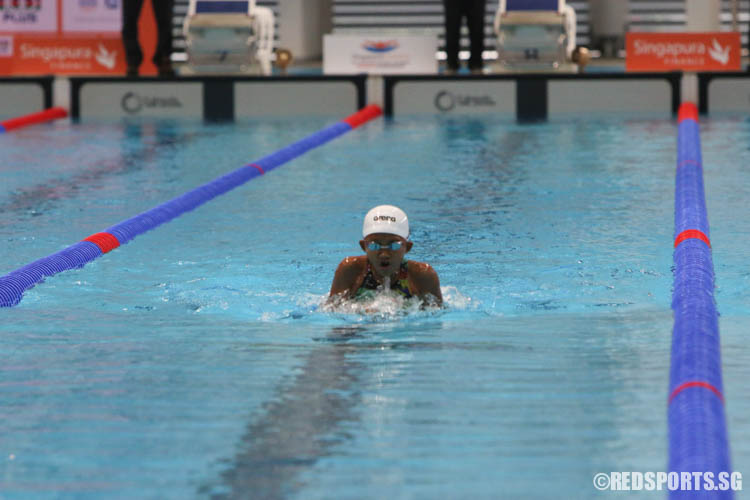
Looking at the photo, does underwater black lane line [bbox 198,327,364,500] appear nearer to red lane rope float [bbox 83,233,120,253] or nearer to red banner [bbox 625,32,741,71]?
red lane rope float [bbox 83,233,120,253]

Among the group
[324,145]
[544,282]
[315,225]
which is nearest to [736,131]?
[324,145]

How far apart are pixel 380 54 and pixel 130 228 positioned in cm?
747

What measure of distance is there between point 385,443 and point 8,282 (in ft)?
8.10

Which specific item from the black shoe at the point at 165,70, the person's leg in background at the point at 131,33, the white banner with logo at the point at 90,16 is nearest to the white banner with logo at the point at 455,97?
the black shoe at the point at 165,70

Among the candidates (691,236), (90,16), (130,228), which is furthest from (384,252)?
(90,16)

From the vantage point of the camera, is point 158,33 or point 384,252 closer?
point 384,252

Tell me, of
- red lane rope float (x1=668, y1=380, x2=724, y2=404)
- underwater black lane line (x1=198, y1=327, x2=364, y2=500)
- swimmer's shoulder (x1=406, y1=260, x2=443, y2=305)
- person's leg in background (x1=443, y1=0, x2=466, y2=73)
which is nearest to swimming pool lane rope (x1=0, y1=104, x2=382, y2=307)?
swimmer's shoulder (x1=406, y1=260, x2=443, y2=305)

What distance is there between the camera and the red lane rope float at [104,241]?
6.11 m

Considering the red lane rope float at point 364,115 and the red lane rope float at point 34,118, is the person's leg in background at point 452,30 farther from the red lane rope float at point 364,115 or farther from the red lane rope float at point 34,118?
the red lane rope float at point 34,118

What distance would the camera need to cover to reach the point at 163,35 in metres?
14.2

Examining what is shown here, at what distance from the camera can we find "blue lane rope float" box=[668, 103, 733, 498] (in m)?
2.90

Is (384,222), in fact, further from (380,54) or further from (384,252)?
(380,54)

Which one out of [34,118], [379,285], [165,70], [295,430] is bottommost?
[295,430]

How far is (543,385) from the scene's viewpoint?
362 centimetres
